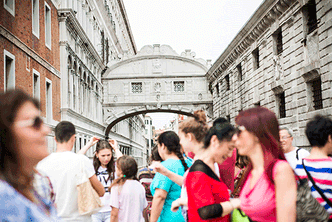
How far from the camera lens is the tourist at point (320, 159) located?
2998 millimetres

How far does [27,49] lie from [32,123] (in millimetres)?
12024

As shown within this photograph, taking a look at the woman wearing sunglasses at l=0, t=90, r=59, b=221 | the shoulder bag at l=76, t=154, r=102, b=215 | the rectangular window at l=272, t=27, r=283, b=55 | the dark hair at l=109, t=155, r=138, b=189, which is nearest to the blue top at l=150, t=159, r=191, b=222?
the shoulder bag at l=76, t=154, r=102, b=215

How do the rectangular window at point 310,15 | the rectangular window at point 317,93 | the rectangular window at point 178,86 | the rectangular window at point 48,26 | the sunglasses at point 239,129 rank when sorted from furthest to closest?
1. the rectangular window at point 178,86
2. the rectangular window at point 48,26
3. the rectangular window at point 310,15
4. the rectangular window at point 317,93
5. the sunglasses at point 239,129

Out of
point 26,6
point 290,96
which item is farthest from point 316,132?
point 26,6

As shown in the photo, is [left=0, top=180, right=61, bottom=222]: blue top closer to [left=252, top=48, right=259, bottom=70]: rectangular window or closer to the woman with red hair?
the woman with red hair

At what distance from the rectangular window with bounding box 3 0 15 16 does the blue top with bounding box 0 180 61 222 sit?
10.4 metres

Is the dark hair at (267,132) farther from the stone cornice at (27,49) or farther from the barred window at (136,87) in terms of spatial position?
the barred window at (136,87)

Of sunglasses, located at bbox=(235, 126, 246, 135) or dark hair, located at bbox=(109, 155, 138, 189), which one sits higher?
sunglasses, located at bbox=(235, 126, 246, 135)

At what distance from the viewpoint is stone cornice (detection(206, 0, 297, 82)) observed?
571 inches

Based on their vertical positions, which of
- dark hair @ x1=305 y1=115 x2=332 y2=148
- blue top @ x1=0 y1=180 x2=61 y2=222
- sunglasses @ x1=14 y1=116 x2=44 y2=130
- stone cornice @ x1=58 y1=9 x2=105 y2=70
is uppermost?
stone cornice @ x1=58 y1=9 x2=105 y2=70

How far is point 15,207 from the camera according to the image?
1358 mm

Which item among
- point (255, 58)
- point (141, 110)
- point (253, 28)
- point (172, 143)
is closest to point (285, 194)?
point (172, 143)

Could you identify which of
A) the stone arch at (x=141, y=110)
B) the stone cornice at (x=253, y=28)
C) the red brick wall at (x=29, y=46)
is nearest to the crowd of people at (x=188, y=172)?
the red brick wall at (x=29, y=46)

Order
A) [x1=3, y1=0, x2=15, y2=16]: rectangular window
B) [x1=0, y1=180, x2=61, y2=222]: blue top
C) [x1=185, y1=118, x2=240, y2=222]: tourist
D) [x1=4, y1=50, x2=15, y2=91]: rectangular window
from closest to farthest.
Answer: [x1=0, y1=180, x2=61, y2=222]: blue top → [x1=185, y1=118, x2=240, y2=222]: tourist → [x1=3, y1=0, x2=15, y2=16]: rectangular window → [x1=4, y1=50, x2=15, y2=91]: rectangular window
